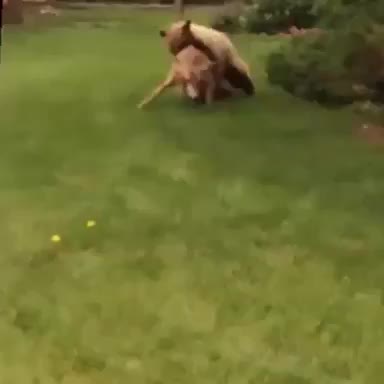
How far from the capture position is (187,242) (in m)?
1.97

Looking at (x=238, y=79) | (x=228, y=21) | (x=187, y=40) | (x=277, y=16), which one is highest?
(x=187, y=40)

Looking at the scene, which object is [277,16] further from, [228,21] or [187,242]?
[187,242]

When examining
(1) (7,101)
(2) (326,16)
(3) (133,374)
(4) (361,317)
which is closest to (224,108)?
(2) (326,16)

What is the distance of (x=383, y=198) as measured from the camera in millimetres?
2238

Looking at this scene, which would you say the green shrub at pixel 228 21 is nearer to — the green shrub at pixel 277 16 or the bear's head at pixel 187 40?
the green shrub at pixel 277 16

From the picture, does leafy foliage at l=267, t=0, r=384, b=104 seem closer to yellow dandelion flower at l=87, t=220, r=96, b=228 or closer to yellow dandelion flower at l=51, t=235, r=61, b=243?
yellow dandelion flower at l=87, t=220, r=96, b=228

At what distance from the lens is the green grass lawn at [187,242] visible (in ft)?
5.03

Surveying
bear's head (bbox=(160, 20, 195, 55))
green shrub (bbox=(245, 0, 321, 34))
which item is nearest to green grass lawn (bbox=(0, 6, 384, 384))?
bear's head (bbox=(160, 20, 195, 55))

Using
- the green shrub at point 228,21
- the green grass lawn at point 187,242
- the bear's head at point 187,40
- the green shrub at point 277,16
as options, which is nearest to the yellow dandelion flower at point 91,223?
the green grass lawn at point 187,242

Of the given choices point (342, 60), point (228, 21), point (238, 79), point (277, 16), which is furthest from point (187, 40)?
point (228, 21)

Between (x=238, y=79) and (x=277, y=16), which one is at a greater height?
(x=238, y=79)

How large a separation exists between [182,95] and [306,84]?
0.46 m

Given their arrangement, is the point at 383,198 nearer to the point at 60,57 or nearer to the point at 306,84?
the point at 306,84

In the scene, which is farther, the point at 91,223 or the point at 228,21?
the point at 228,21
